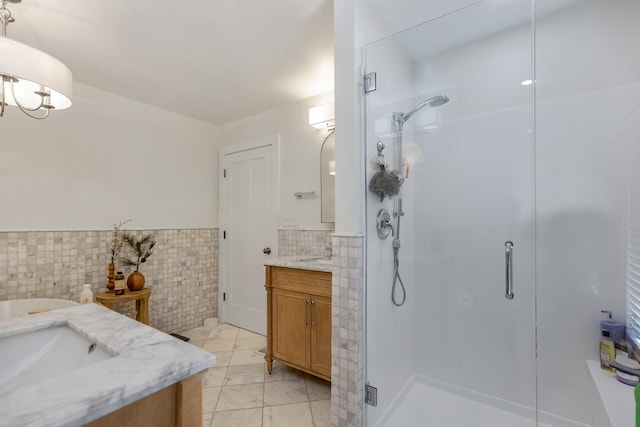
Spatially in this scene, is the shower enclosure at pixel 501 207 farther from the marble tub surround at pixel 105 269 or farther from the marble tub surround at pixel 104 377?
the marble tub surround at pixel 105 269

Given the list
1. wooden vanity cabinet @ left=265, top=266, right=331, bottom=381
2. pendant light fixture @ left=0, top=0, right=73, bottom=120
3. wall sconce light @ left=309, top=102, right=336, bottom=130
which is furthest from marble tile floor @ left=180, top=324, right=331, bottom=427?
wall sconce light @ left=309, top=102, right=336, bottom=130

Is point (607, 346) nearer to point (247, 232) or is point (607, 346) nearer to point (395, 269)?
point (395, 269)

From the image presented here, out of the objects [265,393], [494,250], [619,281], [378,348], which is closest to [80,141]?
[265,393]

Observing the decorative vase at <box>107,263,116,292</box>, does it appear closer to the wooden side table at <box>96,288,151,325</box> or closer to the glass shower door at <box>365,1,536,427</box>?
the wooden side table at <box>96,288,151,325</box>

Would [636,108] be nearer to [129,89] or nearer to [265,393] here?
[265,393]

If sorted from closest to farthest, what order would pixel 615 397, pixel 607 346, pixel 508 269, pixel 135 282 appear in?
pixel 615 397, pixel 607 346, pixel 508 269, pixel 135 282

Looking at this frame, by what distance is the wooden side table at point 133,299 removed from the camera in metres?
2.46

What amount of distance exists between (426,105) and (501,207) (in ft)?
2.81

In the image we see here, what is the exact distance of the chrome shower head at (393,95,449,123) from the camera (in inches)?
78.8

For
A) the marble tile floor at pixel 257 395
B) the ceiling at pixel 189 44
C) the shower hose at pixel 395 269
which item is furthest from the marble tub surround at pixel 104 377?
the ceiling at pixel 189 44

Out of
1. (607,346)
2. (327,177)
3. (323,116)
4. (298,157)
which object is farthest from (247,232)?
(607,346)

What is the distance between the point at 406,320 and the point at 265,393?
1.17 m

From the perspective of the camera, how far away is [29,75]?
1164 millimetres

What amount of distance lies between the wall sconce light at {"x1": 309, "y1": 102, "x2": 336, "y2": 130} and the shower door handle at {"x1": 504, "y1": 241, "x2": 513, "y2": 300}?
1.69 metres
